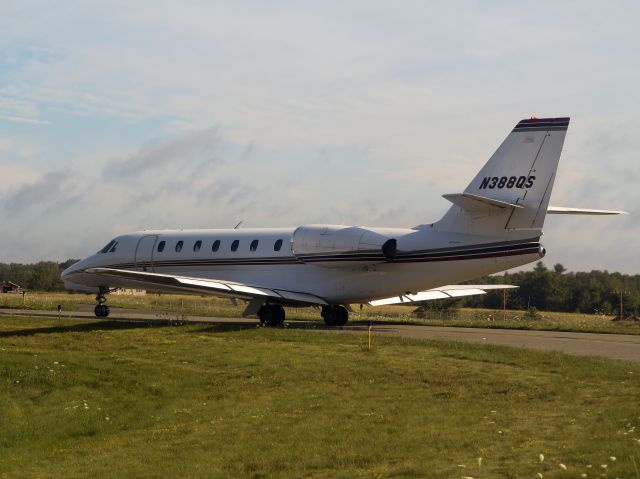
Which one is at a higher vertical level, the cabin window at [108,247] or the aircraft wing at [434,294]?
the cabin window at [108,247]

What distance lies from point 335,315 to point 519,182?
9.21m

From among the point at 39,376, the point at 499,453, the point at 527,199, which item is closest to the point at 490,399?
the point at 499,453

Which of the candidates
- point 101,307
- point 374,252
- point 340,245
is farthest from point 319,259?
point 101,307

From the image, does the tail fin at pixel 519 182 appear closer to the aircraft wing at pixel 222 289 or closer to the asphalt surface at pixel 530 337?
the asphalt surface at pixel 530 337

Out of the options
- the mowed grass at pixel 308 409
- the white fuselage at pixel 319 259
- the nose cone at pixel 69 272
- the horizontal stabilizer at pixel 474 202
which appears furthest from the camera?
the nose cone at pixel 69 272

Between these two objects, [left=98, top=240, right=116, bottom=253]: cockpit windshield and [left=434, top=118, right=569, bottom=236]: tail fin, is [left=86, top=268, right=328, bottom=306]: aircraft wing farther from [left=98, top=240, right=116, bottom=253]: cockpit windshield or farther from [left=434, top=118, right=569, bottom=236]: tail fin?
[left=98, top=240, right=116, bottom=253]: cockpit windshield

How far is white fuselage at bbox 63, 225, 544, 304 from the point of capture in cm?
2883

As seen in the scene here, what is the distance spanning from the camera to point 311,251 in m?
31.6

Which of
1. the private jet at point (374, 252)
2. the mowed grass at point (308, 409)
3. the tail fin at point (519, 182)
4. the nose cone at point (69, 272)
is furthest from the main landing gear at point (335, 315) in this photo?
the nose cone at point (69, 272)

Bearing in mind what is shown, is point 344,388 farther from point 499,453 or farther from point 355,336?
point 355,336

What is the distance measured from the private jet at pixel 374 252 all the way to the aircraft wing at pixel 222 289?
45 mm

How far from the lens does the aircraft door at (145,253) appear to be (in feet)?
124

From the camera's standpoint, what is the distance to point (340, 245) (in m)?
30.8

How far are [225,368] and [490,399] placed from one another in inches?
262
